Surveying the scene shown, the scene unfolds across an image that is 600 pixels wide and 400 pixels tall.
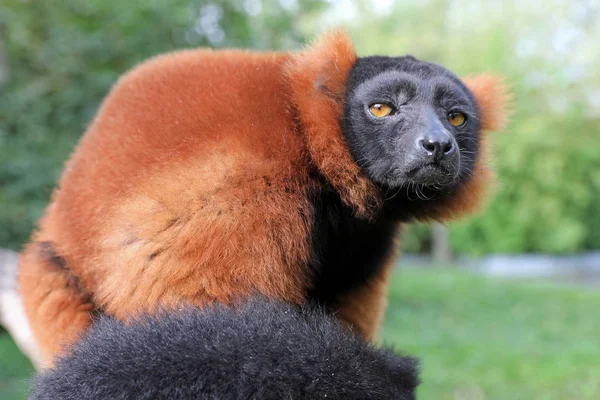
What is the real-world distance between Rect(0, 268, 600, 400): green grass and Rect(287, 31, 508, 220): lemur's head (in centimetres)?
176

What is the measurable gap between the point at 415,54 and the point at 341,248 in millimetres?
21181

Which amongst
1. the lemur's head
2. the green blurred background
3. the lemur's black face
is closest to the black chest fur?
the lemur's head

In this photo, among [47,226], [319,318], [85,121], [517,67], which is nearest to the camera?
[319,318]

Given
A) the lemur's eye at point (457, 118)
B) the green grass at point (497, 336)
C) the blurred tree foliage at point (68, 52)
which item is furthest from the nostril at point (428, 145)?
the blurred tree foliage at point (68, 52)

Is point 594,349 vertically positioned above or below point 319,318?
above

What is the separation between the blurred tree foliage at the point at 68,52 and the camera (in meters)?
7.15

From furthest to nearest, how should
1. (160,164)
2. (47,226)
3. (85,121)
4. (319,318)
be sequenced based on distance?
(85,121) < (47,226) < (160,164) < (319,318)

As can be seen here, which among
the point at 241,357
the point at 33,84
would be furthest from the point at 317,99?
the point at 33,84

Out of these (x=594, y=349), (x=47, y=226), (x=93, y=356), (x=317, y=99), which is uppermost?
(x=594, y=349)

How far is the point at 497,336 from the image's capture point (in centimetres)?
1080

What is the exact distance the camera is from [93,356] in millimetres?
2309

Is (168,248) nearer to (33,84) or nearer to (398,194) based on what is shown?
(398,194)

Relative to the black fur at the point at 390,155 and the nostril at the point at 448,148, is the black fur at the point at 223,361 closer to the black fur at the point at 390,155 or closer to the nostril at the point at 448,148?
the black fur at the point at 390,155

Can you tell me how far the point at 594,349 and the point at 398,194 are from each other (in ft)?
25.7
